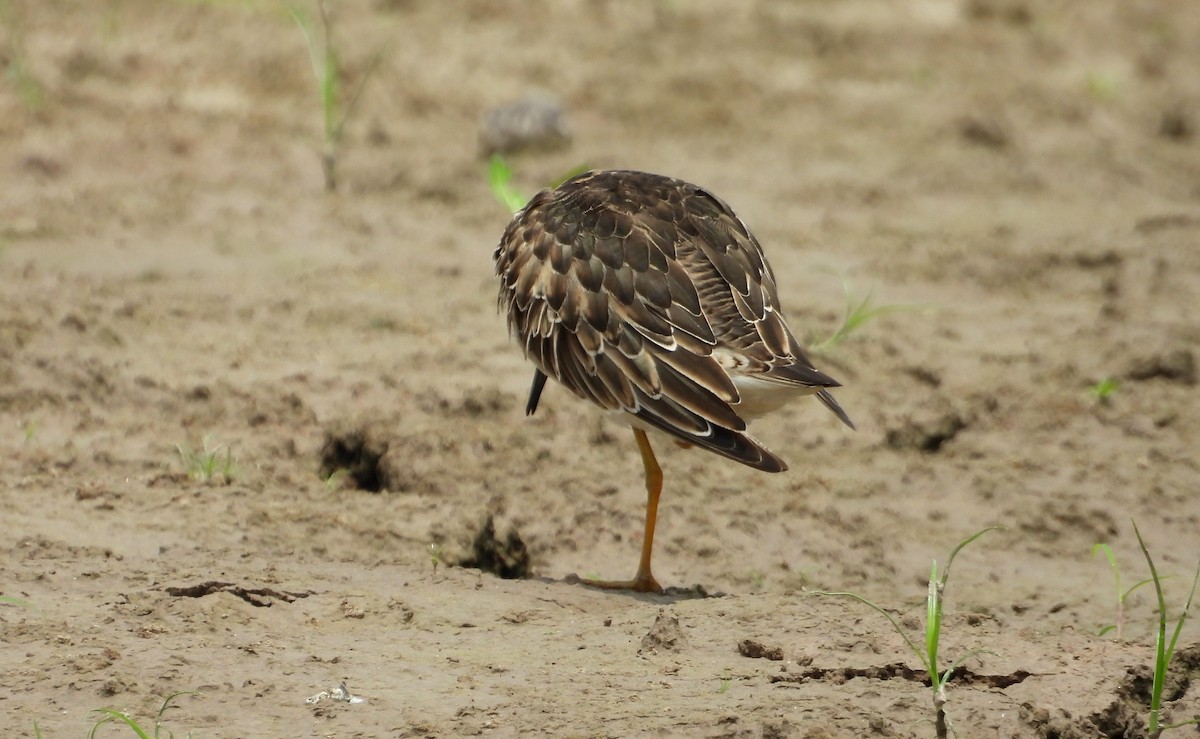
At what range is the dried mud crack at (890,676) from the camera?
409cm

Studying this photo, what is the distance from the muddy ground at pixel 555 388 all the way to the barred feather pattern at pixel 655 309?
58 cm

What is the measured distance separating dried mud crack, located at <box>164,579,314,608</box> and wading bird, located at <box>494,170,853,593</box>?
1.07 meters

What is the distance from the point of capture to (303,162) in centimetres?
856

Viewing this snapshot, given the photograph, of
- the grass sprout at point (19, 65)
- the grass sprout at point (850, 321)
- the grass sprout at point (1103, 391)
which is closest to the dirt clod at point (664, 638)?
the grass sprout at point (850, 321)

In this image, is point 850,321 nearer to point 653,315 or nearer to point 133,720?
point 653,315

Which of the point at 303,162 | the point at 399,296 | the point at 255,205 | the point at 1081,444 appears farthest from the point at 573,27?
the point at 1081,444

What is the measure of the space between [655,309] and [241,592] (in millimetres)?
1589

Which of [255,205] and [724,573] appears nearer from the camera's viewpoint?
[724,573]

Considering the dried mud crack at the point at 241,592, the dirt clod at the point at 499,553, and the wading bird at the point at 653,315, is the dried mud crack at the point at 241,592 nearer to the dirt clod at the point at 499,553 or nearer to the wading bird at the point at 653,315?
the dirt clod at the point at 499,553

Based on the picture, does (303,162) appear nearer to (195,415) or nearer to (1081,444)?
(195,415)

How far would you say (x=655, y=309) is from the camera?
516 cm

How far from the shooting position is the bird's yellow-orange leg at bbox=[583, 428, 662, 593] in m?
5.11

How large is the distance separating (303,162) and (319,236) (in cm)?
101

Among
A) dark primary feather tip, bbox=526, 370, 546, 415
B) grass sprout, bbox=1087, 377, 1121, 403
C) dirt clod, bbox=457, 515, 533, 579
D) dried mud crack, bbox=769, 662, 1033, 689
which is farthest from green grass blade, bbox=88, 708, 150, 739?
grass sprout, bbox=1087, 377, 1121, 403
